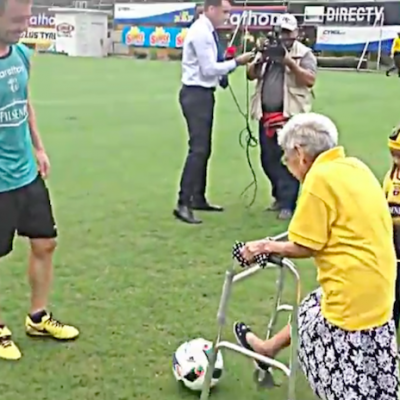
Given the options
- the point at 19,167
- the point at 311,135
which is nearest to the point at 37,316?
the point at 19,167

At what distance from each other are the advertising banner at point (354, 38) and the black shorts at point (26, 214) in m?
30.7

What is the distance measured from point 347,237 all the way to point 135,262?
3492 mm

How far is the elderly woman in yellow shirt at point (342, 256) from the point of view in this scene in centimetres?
351

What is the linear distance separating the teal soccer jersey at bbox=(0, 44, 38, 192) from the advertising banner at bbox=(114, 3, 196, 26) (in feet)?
127

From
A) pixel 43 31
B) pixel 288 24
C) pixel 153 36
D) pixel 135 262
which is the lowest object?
pixel 43 31

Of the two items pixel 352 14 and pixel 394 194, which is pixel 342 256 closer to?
pixel 394 194

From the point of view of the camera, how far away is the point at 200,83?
325 inches

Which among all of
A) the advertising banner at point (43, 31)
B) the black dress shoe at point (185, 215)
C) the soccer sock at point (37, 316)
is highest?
the soccer sock at point (37, 316)

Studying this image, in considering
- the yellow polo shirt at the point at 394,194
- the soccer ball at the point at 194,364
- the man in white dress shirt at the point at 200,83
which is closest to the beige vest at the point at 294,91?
the man in white dress shirt at the point at 200,83

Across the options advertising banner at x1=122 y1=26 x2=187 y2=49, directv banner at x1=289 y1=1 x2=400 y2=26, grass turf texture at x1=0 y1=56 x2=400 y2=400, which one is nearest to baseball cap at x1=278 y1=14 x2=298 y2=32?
grass turf texture at x1=0 y1=56 x2=400 y2=400

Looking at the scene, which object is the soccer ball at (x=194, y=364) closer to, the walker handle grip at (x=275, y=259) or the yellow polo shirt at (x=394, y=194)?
the walker handle grip at (x=275, y=259)

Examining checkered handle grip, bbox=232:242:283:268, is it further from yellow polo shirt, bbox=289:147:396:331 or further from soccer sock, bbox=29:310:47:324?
soccer sock, bbox=29:310:47:324

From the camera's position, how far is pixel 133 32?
43.2 meters

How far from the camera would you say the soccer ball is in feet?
14.6
